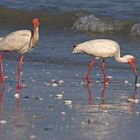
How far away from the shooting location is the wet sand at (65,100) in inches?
384

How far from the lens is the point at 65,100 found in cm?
1200

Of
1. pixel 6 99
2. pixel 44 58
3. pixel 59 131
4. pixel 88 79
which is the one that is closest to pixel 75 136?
pixel 59 131

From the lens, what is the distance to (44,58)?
1691 centimetres

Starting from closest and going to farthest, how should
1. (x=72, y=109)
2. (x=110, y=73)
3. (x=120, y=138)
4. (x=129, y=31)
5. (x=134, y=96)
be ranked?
(x=120, y=138) → (x=72, y=109) → (x=134, y=96) → (x=110, y=73) → (x=129, y=31)

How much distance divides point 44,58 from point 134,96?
14.7ft

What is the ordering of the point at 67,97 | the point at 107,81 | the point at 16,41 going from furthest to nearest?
the point at 16,41, the point at 107,81, the point at 67,97

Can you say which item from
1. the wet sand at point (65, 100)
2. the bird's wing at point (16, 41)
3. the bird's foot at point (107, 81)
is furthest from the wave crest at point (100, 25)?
the bird's wing at point (16, 41)

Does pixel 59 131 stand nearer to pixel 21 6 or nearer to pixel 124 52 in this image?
pixel 124 52

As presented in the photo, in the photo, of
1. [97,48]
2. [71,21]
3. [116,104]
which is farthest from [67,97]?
[71,21]

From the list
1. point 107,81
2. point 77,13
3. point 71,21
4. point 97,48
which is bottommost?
point 71,21

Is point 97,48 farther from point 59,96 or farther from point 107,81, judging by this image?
point 59,96

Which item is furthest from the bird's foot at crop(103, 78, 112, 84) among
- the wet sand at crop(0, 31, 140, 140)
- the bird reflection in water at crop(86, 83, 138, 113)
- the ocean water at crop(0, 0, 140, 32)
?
the ocean water at crop(0, 0, 140, 32)

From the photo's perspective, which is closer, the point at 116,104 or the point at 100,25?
the point at 116,104

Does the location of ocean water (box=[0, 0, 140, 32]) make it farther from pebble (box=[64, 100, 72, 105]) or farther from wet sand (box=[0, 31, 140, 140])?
pebble (box=[64, 100, 72, 105])
